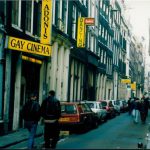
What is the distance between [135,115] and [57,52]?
667cm

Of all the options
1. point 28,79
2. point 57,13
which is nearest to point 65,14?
point 57,13

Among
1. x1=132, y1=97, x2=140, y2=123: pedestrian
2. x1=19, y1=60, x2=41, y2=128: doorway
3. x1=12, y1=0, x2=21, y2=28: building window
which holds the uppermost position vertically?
x1=12, y1=0, x2=21, y2=28: building window

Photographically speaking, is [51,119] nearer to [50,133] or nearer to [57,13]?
[50,133]

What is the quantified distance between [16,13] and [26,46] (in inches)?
86.5

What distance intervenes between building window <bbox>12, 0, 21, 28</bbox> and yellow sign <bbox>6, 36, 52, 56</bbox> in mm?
1450

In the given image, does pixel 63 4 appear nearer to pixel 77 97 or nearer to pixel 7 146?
pixel 77 97

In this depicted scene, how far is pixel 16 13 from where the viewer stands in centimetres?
2334

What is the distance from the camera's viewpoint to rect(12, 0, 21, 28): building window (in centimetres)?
2294

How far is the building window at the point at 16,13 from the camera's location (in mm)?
22938

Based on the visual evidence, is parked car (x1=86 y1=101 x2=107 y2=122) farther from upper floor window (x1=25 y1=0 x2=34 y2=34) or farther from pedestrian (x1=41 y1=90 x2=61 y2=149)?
pedestrian (x1=41 y1=90 x2=61 y2=149)

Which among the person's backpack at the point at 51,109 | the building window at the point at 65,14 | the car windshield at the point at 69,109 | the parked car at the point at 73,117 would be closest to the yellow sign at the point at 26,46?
the parked car at the point at 73,117

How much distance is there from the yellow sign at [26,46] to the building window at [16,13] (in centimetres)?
145

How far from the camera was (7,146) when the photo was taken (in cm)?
1633

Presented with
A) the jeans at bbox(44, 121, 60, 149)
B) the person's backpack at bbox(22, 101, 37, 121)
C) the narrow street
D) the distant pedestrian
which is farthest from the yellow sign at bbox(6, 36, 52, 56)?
the distant pedestrian
